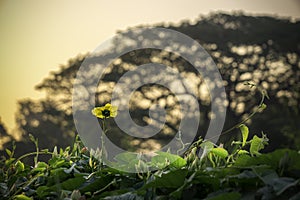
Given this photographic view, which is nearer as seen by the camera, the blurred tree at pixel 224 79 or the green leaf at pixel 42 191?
the green leaf at pixel 42 191

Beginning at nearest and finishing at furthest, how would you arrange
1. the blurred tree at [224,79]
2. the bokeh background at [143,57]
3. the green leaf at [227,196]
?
the green leaf at [227,196]
the bokeh background at [143,57]
the blurred tree at [224,79]

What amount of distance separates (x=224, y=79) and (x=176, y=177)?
6.11 metres

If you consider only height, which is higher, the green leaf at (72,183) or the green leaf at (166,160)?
the green leaf at (166,160)

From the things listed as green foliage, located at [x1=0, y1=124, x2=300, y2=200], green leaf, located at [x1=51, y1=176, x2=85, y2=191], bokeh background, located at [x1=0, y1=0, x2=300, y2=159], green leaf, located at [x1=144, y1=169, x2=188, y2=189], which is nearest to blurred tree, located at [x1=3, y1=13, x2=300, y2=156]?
bokeh background, located at [x1=0, y1=0, x2=300, y2=159]

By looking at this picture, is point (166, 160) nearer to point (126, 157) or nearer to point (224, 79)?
point (126, 157)

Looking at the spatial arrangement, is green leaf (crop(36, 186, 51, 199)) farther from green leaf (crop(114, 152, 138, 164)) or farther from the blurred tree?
the blurred tree

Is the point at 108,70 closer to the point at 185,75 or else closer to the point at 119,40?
the point at 119,40

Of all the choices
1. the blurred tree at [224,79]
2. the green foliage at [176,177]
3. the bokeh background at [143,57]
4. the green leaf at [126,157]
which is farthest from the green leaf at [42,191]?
the blurred tree at [224,79]

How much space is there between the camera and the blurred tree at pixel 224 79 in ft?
20.5

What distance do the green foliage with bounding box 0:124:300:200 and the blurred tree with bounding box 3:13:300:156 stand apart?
4963mm

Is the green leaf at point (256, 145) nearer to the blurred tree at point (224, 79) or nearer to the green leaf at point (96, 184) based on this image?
the green leaf at point (96, 184)

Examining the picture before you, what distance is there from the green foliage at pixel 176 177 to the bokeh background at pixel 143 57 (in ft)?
11.3

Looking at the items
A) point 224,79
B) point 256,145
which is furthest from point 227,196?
point 224,79

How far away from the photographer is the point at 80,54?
6.88 metres
